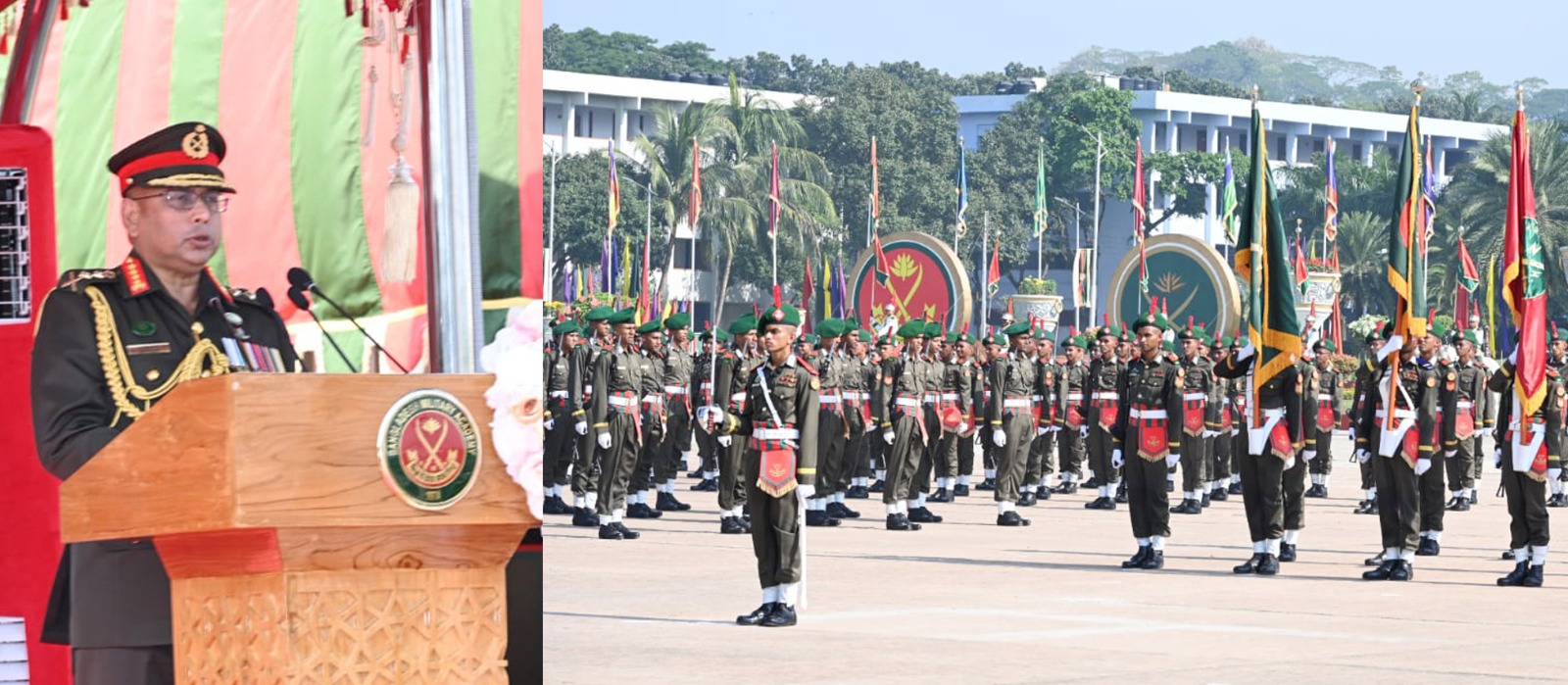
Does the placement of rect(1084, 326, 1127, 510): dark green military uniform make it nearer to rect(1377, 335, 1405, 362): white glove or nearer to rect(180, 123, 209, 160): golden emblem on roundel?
rect(1377, 335, 1405, 362): white glove

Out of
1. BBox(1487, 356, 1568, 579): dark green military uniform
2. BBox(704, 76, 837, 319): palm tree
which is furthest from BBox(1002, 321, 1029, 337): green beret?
BBox(704, 76, 837, 319): palm tree

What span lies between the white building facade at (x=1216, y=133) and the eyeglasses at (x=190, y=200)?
2809 inches

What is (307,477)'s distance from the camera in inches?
158

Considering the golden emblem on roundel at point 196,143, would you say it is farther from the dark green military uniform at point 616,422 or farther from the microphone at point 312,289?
the dark green military uniform at point 616,422

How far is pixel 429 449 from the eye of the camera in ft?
13.6

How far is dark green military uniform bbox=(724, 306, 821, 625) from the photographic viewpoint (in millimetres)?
10852

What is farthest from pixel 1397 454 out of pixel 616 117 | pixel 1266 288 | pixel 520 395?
pixel 616 117

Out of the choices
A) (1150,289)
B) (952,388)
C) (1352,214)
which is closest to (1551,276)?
(1352,214)

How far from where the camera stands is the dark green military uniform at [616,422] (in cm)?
1662

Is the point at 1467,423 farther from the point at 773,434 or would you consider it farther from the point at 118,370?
the point at 118,370

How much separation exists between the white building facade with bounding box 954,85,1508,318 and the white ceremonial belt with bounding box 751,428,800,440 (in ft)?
211

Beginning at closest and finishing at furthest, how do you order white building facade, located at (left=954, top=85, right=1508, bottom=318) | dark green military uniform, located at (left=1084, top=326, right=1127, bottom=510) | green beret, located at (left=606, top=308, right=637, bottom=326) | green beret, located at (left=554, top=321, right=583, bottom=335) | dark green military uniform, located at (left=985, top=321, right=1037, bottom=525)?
green beret, located at (left=606, top=308, right=637, bottom=326) < dark green military uniform, located at (left=985, top=321, right=1037, bottom=525) < green beret, located at (left=554, top=321, right=583, bottom=335) < dark green military uniform, located at (left=1084, top=326, right=1127, bottom=510) < white building facade, located at (left=954, top=85, right=1508, bottom=318)

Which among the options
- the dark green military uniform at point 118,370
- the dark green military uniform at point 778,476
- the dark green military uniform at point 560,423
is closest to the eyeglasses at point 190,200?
the dark green military uniform at point 118,370

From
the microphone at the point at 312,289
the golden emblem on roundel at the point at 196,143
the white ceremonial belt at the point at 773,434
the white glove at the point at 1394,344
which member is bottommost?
the white ceremonial belt at the point at 773,434
